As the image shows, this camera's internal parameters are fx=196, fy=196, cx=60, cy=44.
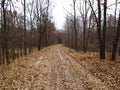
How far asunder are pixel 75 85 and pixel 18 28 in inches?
1180

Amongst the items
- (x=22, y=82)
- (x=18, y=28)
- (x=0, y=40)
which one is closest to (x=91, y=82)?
(x=22, y=82)

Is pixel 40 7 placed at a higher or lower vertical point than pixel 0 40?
higher

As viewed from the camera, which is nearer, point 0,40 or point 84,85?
point 84,85

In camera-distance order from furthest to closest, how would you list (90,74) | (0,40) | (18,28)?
(18,28) < (0,40) < (90,74)

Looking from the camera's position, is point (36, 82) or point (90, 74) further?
point (90, 74)

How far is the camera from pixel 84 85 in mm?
9359

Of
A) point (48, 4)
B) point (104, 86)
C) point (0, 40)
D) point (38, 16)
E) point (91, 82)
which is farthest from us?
point (48, 4)

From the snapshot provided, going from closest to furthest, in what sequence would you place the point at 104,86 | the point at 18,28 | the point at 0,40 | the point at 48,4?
the point at 104,86 → the point at 0,40 → the point at 18,28 → the point at 48,4

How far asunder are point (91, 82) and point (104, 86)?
0.86m

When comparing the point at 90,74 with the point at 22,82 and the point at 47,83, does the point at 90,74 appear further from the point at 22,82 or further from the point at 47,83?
the point at 22,82

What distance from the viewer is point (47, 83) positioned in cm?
991

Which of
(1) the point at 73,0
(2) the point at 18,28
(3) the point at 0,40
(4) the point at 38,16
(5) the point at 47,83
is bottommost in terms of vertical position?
(5) the point at 47,83

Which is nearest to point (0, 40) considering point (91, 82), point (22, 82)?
point (22, 82)

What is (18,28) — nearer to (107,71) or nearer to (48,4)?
(48,4)
